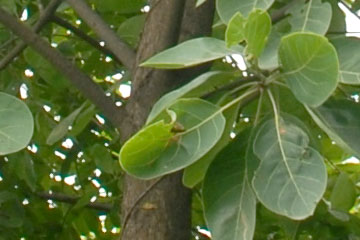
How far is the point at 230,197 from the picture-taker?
128cm

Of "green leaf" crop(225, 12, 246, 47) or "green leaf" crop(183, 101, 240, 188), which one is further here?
"green leaf" crop(183, 101, 240, 188)

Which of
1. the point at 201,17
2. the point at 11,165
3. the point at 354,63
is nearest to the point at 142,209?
the point at 201,17

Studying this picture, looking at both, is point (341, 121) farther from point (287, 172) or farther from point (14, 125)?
point (14, 125)

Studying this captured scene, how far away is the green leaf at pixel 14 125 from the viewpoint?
48.2 inches

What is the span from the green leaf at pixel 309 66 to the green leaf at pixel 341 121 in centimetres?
7

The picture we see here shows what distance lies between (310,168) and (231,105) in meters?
0.14

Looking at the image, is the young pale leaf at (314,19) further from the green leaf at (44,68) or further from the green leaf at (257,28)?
the green leaf at (44,68)

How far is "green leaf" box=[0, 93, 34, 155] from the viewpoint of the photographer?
4.01ft

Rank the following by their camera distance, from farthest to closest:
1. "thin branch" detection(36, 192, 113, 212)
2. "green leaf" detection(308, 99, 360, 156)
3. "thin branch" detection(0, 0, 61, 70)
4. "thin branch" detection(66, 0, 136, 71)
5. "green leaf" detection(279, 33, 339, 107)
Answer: "thin branch" detection(36, 192, 113, 212), "thin branch" detection(0, 0, 61, 70), "thin branch" detection(66, 0, 136, 71), "green leaf" detection(308, 99, 360, 156), "green leaf" detection(279, 33, 339, 107)

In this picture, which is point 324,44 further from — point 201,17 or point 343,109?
point 201,17

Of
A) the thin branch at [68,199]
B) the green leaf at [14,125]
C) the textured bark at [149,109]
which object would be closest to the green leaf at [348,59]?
the green leaf at [14,125]

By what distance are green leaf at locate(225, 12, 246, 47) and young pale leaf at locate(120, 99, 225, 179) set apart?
12 cm

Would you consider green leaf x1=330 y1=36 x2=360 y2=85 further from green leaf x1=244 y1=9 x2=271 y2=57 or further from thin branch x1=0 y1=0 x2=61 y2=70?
thin branch x1=0 y1=0 x2=61 y2=70

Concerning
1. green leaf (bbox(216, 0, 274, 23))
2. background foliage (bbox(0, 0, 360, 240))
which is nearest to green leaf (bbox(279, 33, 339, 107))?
background foliage (bbox(0, 0, 360, 240))
